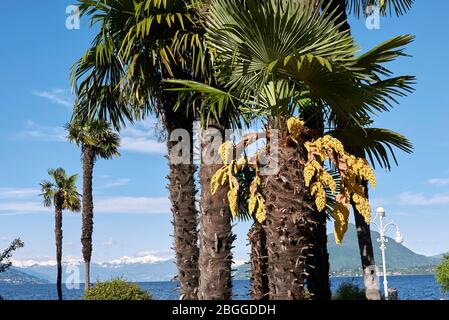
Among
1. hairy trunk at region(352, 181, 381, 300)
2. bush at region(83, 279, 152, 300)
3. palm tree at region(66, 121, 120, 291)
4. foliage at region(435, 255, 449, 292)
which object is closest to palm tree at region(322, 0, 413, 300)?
hairy trunk at region(352, 181, 381, 300)

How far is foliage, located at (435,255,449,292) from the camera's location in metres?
36.7

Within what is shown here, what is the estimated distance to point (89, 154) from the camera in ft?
102

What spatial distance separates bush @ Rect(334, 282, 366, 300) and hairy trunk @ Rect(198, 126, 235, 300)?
7.92 metres

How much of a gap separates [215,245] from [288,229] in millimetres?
2270

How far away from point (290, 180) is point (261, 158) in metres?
0.75

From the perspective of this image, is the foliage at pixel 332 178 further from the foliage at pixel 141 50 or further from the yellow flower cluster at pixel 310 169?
the foliage at pixel 141 50

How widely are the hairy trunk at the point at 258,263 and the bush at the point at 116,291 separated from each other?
610 centimetres

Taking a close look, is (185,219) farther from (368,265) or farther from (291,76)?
(291,76)

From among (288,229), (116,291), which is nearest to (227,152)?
(288,229)

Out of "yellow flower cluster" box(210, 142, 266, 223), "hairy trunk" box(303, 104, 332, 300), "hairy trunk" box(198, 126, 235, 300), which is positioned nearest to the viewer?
"yellow flower cluster" box(210, 142, 266, 223)

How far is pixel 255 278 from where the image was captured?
12.2 m

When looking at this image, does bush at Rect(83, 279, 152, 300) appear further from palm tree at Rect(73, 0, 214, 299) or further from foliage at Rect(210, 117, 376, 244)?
foliage at Rect(210, 117, 376, 244)

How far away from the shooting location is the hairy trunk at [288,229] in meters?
7.13

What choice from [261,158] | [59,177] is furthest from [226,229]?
[59,177]
